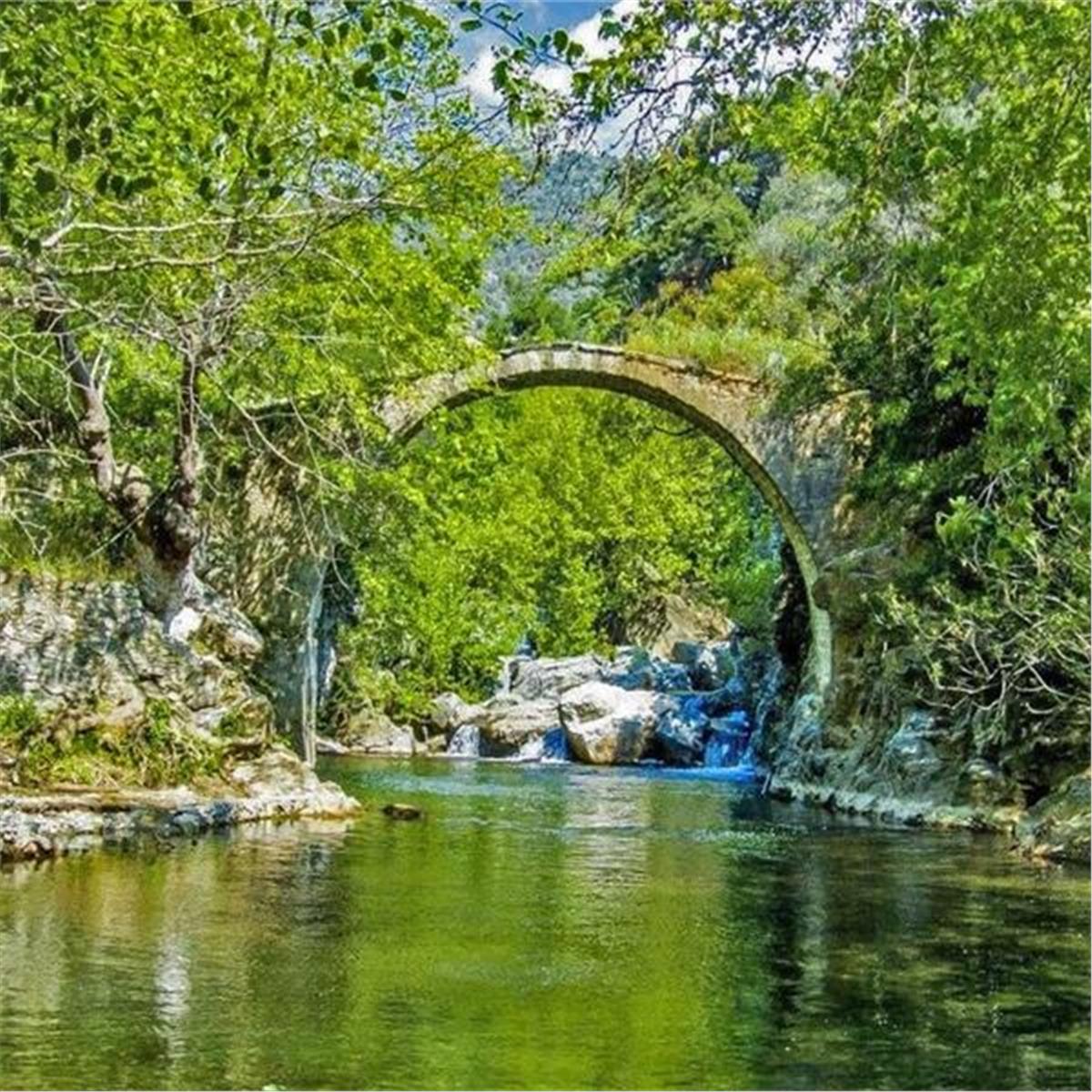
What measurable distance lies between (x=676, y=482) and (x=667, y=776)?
1532 cm

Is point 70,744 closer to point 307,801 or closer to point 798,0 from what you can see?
point 307,801

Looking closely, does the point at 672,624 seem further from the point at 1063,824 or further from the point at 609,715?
the point at 1063,824

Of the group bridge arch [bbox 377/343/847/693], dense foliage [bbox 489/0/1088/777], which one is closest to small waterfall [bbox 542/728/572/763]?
bridge arch [bbox 377/343/847/693]

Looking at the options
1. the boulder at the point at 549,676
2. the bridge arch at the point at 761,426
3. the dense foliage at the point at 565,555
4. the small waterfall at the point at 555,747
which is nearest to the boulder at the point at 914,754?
the bridge arch at the point at 761,426

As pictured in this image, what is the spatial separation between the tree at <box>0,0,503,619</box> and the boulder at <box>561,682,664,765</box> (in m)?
11.3

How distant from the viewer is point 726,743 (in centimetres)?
2933

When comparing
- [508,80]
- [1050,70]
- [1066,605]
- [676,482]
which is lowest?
[1066,605]

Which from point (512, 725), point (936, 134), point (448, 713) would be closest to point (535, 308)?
point (448, 713)

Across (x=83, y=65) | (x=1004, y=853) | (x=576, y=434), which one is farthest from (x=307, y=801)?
(x=576, y=434)

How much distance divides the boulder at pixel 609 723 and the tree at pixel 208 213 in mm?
11349

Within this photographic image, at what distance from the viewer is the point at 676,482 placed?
40.0m

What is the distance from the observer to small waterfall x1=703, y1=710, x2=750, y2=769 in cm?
2897

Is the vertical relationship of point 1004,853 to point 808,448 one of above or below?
below

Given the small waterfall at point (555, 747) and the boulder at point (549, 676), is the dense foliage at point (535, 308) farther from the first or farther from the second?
the small waterfall at point (555, 747)
